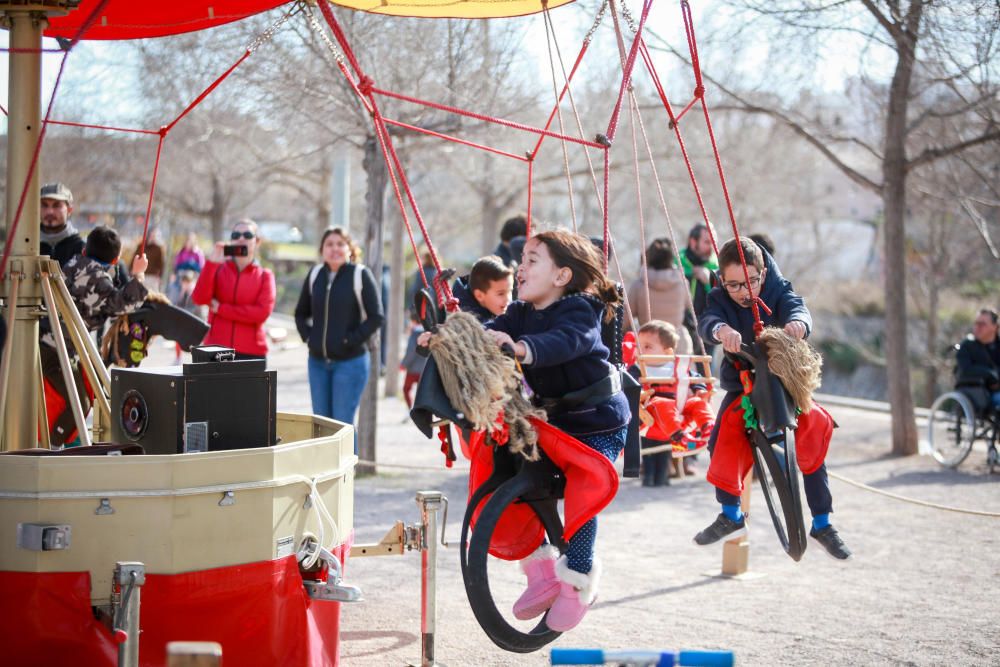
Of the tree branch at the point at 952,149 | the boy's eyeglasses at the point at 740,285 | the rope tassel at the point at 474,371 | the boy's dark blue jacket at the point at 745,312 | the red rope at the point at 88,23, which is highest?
the tree branch at the point at 952,149

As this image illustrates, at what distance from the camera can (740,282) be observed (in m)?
5.01

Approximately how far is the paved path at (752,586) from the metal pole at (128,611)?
5.13ft

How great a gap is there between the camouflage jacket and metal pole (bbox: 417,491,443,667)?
2250 millimetres

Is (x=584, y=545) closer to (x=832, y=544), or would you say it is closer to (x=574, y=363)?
(x=574, y=363)

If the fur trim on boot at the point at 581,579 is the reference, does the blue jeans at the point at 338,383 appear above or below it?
above

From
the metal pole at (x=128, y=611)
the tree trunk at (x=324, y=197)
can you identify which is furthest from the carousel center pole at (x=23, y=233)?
the tree trunk at (x=324, y=197)

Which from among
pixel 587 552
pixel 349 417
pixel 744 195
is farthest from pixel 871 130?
pixel 587 552

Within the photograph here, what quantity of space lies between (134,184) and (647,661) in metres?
19.1

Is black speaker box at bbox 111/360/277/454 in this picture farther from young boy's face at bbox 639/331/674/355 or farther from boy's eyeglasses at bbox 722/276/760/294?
young boy's face at bbox 639/331/674/355

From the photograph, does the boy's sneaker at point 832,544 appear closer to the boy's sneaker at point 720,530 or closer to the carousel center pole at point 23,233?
the boy's sneaker at point 720,530

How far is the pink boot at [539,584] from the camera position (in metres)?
4.20

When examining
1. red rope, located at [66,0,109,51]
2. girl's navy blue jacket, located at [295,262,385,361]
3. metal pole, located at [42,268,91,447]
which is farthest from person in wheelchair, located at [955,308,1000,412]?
→ red rope, located at [66,0,109,51]

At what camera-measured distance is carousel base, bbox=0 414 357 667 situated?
3.73 meters

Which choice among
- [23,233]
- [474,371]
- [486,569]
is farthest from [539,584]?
[23,233]
